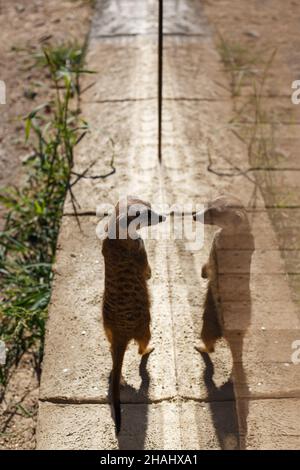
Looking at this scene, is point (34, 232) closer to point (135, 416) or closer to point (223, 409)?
point (135, 416)

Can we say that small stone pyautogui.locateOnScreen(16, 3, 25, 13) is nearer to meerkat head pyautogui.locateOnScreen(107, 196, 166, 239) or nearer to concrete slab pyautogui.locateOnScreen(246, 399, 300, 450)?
meerkat head pyautogui.locateOnScreen(107, 196, 166, 239)

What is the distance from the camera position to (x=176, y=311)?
2236mm

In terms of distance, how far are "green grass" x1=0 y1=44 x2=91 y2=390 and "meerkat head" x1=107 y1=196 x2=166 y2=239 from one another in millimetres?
876

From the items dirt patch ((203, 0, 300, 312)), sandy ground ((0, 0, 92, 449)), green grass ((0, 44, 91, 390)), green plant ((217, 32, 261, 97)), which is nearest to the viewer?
dirt patch ((203, 0, 300, 312))

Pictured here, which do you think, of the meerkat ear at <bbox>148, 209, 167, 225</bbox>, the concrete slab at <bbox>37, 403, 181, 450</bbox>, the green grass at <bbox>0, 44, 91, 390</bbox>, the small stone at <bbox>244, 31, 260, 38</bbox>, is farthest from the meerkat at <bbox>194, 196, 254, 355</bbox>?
the small stone at <bbox>244, 31, 260, 38</bbox>

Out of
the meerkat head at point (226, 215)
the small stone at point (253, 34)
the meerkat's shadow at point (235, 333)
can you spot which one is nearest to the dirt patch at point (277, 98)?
the small stone at point (253, 34)

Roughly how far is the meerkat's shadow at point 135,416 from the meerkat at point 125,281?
4 centimetres

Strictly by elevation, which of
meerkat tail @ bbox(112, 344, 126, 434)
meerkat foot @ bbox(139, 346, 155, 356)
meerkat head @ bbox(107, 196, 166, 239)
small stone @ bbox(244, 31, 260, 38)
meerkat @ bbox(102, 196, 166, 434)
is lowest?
meerkat tail @ bbox(112, 344, 126, 434)

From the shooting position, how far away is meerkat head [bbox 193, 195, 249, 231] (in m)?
1.74

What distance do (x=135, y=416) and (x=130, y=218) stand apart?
68cm

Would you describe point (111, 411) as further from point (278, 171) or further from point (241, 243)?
point (278, 171)

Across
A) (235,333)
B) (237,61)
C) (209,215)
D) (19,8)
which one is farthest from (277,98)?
(19,8)
